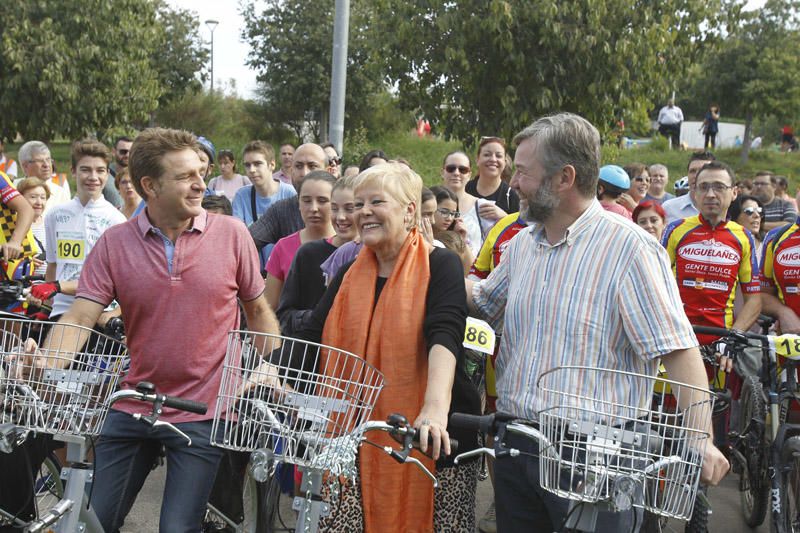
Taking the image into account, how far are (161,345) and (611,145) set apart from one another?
12.3 metres

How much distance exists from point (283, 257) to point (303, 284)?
77cm

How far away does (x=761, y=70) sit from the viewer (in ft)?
87.0

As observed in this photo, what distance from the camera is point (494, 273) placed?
3.60m

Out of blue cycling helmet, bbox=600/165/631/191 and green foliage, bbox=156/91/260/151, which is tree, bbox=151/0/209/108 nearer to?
green foliage, bbox=156/91/260/151

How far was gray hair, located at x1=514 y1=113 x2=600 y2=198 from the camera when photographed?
309cm

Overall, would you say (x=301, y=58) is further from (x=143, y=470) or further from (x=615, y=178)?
(x=143, y=470)

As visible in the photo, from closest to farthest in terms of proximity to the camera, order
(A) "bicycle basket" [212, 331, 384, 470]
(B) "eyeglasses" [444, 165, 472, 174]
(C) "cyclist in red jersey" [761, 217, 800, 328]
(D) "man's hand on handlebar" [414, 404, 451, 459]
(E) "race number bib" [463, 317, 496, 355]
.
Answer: (A) "bicycle basket" [212, 331, 384, 470]
(D) "man's hand on handlebar" [414, 404, 451, 459]
(E) "race number bib" [463, 317, 496, 355]
(C) "cyclist in red jersey" [761, 217, 800, 328]
(B) "eyeglasses" [444, 165, 472, 174]

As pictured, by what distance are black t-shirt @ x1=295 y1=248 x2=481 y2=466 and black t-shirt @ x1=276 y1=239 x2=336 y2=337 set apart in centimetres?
91

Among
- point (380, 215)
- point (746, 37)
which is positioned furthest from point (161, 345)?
point (746, 37)

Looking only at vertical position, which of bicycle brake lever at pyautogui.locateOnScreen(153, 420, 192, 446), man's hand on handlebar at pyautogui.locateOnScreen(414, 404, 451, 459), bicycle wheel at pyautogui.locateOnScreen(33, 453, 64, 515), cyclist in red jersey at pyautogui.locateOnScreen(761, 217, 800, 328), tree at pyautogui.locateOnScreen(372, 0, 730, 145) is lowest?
bicycle wheel at pyautogui.locateOnScreen(33, 453, 64, 515)

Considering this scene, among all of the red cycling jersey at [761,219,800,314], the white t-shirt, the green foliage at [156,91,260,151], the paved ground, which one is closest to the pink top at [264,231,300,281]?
the white t-shirt

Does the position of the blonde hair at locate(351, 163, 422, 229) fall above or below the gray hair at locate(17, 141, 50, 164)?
below

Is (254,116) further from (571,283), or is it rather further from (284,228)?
(571,283)

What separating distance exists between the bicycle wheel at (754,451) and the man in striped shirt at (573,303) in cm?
279
